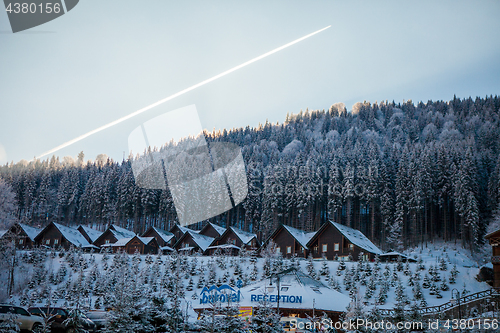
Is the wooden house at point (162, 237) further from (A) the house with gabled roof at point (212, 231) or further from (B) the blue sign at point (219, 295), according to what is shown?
(B) the blue sign at point (219, 295)

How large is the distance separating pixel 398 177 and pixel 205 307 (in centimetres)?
6129

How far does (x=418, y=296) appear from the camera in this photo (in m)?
35.0

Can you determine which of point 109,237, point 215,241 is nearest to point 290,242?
point 215,241

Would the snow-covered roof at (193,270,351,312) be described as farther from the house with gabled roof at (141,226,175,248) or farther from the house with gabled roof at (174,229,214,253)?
the house with gabled roof at (141,226,175,248)

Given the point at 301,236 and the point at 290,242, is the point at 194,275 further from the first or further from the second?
the point at 301,236

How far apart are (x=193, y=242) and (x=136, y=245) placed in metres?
11.1

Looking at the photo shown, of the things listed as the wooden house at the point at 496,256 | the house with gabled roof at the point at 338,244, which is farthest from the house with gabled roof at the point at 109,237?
the wooden house at the point at 496,256

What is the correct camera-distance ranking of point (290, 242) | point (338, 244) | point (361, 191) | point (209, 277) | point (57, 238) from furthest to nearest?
point (361, 191)
point (57, 238)
point (290, 242)
point (338, 244)
point (209, 277)

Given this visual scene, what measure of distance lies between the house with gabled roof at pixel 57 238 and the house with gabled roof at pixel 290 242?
1362 inches

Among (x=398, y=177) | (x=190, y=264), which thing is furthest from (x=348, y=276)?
(x=398, y=177)

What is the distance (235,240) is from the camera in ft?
214

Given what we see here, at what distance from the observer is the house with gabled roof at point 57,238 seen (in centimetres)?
7269

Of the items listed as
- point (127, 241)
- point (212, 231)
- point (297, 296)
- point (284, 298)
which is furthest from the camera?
point (212, 231)

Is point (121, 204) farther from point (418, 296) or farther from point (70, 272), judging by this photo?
point (418, 296)
